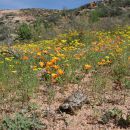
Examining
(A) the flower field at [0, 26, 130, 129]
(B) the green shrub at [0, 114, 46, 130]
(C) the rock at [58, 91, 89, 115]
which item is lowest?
(B) the green shrub at [0, 114, 46, 130]

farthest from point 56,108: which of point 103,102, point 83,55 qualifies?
point 83,55

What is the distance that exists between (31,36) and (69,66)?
1083cm

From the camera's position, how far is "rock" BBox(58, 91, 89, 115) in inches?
227

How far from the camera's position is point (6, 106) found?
5992 millimetres

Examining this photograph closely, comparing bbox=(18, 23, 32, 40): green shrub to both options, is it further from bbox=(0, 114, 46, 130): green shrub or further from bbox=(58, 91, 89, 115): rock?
bbox=(0, 114, 46, 130): green shrub

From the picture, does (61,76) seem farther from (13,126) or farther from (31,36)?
(31,36)

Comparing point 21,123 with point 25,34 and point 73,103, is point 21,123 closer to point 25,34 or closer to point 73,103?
point 73,103

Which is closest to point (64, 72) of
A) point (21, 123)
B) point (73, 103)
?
point (73, 103)

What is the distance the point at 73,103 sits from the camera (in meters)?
5.81

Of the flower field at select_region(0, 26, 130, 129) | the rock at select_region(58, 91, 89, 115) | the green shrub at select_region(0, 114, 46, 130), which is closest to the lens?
the green shrub at select_region(0, 114, 46, 130)

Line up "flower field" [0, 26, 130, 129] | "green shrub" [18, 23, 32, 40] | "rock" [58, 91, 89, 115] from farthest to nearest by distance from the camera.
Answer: "green shrub" [18, 23, 32, 40] → "flower field" [0, 26, 130, 129] → "rock" [58, 91, 89, 115]

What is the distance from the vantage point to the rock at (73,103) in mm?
5762

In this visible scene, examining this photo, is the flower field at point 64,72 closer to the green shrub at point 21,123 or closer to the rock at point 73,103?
the rock at point 73,103

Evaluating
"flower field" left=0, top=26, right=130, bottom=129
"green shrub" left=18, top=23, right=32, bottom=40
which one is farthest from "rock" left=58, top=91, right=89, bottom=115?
"green shrub" left=18, top=23, right=32, bottom=40
